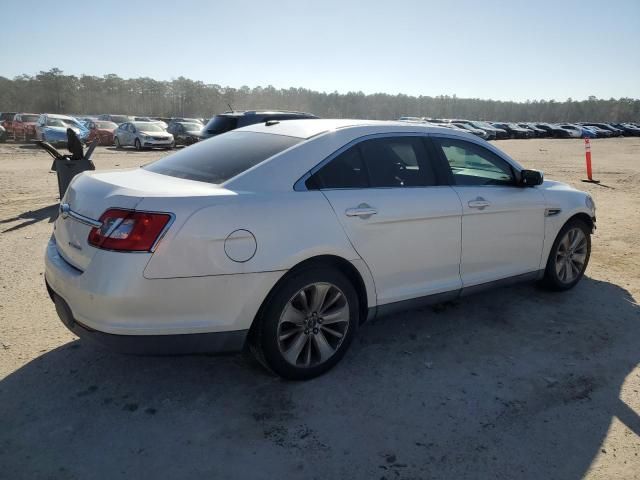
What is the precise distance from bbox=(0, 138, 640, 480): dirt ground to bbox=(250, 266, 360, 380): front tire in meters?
0.16

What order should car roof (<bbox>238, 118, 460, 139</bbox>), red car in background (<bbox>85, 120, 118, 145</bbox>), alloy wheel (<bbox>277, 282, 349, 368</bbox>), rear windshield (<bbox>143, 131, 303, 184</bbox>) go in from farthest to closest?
red car in background (<bbox>85, 120, 118, 145</bbox>), car roof (<bbox>238, 118, 460, 139</bbox>), rear windshield (<bbox>143, 131, 303, 184</bbox>), alloy wheel (<bbox>277, 282, 349, 368</bbox>)

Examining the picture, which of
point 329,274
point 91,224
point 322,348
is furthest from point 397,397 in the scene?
point 91,224

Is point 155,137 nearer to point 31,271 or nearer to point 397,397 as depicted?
point 31,271

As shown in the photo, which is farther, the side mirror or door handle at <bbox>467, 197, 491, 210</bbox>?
the side mirror

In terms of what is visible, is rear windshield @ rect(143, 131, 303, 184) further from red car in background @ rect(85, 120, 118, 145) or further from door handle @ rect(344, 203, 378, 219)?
red car in background @ rect(85, 120, 118, 145)

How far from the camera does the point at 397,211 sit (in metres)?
3.52

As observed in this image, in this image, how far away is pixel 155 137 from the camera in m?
24.8

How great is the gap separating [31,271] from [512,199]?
188 inches

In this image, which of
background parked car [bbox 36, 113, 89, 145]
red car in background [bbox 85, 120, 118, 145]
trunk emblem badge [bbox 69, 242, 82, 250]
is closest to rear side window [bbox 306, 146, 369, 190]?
trunk emblem badge [bbox 69, 242, 82, 250]

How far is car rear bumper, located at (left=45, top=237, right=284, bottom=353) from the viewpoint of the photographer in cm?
263

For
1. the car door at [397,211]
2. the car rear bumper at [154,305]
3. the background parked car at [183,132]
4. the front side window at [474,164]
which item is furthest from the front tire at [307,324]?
the background parked car at [183,132]

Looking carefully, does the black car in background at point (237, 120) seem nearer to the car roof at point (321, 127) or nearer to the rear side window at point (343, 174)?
the car roof at point (321, 127)

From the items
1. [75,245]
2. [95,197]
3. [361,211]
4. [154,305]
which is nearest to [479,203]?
[361,211]

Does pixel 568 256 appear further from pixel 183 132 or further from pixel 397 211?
pixel 183 132
